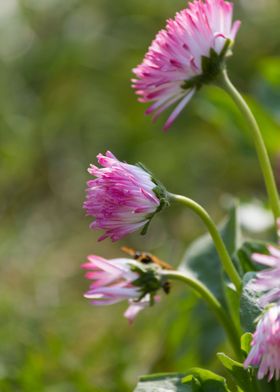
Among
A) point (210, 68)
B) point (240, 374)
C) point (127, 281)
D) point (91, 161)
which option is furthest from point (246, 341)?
point (91, 161)

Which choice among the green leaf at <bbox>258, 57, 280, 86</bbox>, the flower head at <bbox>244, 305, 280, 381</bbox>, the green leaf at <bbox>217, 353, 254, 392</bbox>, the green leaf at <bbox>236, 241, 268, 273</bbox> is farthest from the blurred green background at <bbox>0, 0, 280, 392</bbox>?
the flower head at <bbox>244, 305, 280, 381</bbox>

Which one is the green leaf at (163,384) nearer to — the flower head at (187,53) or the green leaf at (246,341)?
the green leaf at (246,341)

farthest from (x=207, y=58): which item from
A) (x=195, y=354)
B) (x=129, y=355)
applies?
(x=129, y=355)

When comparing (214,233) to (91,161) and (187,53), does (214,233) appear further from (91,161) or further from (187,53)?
(91,161)

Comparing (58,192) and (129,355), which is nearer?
(129,355)

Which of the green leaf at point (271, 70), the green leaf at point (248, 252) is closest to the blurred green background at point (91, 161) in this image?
A: the green leaf at point (271, 70)

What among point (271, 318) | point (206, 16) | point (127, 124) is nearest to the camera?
point (271, 318)

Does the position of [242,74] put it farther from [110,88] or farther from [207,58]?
[207,58]
